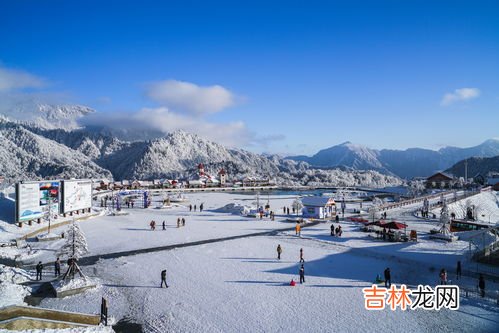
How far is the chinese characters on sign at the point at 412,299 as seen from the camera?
1473 cm

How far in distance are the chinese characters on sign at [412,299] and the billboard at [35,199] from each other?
99.0ft

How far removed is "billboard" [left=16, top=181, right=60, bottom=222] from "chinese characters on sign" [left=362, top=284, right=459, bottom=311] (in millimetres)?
30184

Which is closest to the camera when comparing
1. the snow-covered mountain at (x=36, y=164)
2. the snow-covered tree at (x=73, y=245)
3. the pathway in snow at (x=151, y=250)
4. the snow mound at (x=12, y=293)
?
the snow mound at (x=12, y=293)

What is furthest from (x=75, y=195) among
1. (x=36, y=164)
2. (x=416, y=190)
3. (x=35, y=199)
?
(x=36, y=164)

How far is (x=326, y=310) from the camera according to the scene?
14.4m

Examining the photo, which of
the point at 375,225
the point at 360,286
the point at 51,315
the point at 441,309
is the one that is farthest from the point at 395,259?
the point at 51,315

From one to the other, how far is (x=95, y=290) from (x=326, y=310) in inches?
453

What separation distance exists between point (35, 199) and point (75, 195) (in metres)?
6.71

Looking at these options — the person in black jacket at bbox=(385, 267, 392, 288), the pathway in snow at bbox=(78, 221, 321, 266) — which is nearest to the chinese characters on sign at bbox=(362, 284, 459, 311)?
the person in black jacket at bbox=(385, 267, 392, 288)

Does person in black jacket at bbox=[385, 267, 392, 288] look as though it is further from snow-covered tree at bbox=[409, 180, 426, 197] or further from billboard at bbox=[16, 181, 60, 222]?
snow-covered tree at bbox=[409, 180, 426, 197]

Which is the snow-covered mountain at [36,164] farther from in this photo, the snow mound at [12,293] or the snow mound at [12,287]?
the snow mound at [12,293]

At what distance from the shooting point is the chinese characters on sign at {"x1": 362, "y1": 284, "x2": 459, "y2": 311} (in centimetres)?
1473

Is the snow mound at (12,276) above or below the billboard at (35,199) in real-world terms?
below

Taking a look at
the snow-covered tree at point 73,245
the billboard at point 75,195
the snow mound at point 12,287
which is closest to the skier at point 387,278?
the snow-covered tree at point 73,245
